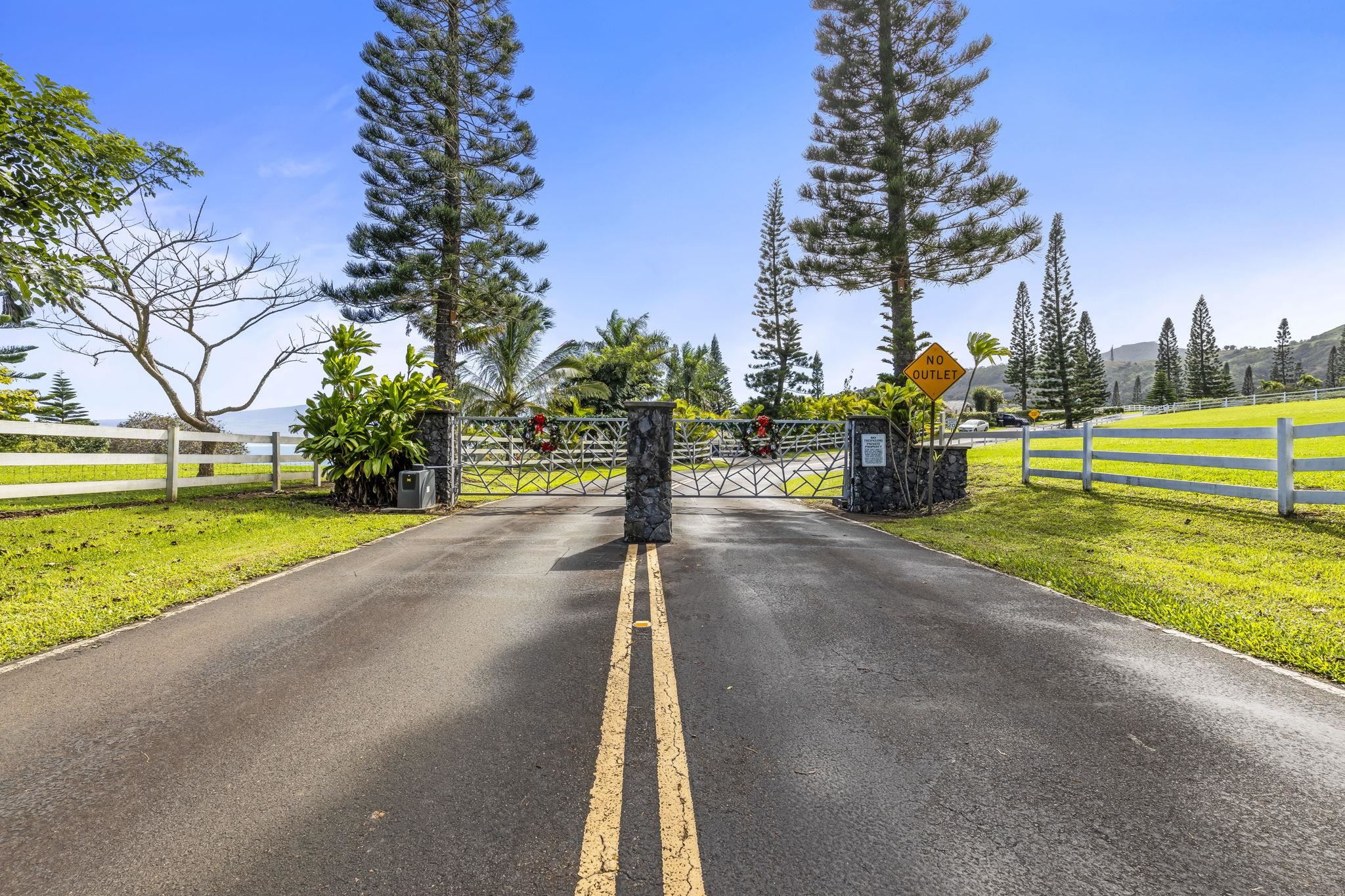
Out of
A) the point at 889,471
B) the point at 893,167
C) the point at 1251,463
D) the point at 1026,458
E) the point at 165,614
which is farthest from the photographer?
the point at 893,167

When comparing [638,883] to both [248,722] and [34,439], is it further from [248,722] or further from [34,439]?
[34,439]

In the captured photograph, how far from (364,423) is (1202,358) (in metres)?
76.6

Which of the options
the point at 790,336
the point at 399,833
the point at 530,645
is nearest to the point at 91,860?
the point at 399,833

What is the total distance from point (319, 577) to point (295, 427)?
7.70 metres

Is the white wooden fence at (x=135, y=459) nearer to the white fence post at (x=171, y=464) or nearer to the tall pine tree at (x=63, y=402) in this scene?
the white fence post at (x=171, y=464)

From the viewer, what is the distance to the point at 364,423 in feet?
37.3

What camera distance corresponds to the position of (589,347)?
3350cm

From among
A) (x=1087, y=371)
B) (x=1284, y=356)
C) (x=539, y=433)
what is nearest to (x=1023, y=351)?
(x=1087, y=371)

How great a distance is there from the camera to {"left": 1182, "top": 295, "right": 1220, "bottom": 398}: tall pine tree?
197 feet

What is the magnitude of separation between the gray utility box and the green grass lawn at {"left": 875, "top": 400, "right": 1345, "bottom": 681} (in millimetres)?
8063

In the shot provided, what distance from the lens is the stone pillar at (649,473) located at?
7.80m

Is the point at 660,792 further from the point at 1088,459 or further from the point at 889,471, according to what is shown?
the point at 1088,459

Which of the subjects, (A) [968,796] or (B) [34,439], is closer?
(A) [968,796]

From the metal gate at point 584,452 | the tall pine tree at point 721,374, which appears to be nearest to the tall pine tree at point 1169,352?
the tall pine tree at point 721,374
